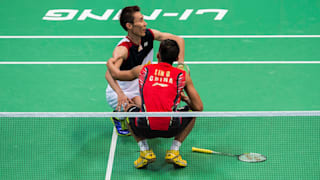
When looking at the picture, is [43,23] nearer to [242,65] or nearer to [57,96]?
[57,96]

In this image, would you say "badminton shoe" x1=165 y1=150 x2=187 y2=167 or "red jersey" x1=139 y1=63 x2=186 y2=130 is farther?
"badminton shoe" x1=165 y1=150 x2=187 y2=167

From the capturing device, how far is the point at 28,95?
784cm

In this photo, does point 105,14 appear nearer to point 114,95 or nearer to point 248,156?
point 114,95

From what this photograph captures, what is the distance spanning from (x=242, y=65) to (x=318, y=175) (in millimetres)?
3152

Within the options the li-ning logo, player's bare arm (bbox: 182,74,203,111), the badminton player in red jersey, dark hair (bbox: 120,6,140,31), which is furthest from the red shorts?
the li-ning logo

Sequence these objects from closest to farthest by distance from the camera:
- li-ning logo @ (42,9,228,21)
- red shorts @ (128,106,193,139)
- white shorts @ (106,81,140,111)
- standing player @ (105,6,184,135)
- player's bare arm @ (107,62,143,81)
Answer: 1. red shorts @ (128,106,193,139)
2. player's bare arm @ (107,62,143,81)
3. standing player @ (105,6,184,135)
4. white shorts @ (106,81,140,111)
5. li-ning logo @ (42,9,228,21)

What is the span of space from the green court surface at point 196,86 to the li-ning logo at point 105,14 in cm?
8

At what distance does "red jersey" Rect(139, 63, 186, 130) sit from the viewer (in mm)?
5680

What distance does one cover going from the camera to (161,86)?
5676 mm

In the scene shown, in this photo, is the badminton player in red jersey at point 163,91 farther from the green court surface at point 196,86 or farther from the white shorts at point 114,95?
the white shorts at point 114,95

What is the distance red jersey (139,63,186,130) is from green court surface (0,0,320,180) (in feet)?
3.01

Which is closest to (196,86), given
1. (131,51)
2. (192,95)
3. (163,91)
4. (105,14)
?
(131,51)

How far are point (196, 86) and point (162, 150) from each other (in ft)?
6.14

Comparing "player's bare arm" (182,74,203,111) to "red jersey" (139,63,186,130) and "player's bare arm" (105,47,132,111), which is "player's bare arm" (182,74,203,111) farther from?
"player's bare arm" (105,47,132,111)
